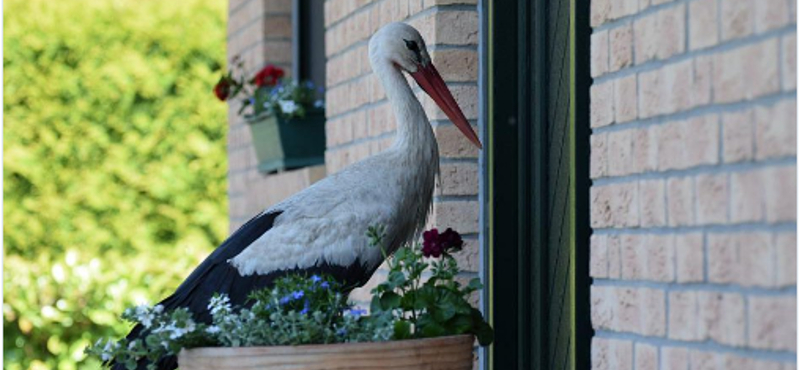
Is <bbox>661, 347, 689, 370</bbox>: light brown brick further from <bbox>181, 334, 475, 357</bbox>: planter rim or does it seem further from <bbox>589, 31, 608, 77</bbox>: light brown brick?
<bbox>589, 31, 608, 77</bbox>: light brown brick

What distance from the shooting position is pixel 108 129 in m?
9.39

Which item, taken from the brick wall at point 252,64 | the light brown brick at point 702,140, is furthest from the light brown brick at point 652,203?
the brick wall at point 252,64

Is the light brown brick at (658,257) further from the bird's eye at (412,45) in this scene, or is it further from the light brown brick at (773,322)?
the bird's eye at (412,45)

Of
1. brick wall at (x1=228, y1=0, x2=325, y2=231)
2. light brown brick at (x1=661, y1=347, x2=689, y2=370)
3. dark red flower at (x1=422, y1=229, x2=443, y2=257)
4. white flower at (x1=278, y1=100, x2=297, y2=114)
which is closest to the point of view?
light brown brick at (x1=661, y1=347, x2=689, y2=370)

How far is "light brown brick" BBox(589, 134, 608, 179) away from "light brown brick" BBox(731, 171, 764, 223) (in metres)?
0.48

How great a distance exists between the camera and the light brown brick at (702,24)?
2398 mm

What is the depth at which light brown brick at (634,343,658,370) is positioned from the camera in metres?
2.62

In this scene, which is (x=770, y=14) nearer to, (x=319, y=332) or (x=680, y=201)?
(x=680, y=201)

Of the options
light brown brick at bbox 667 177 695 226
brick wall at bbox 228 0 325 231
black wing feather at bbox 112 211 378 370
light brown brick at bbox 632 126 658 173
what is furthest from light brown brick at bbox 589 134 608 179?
brick wall at bbox 228 0 325 231

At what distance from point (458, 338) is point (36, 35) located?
6.96 meters

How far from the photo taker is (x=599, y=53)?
2826 millimetres

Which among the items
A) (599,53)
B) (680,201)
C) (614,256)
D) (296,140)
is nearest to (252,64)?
(296,140)

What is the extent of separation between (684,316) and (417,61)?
125 centimetres

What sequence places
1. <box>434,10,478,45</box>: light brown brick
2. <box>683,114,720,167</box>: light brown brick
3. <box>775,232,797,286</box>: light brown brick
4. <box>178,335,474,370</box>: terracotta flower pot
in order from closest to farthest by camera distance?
<box>775,232,797,286</box>: light brown brick, <box>683,114,720,167</box>: light brown brick, <box>178,335,474,370</box>: terracotta flower pot, <box>434,10,478,45</box>: light brown brick
